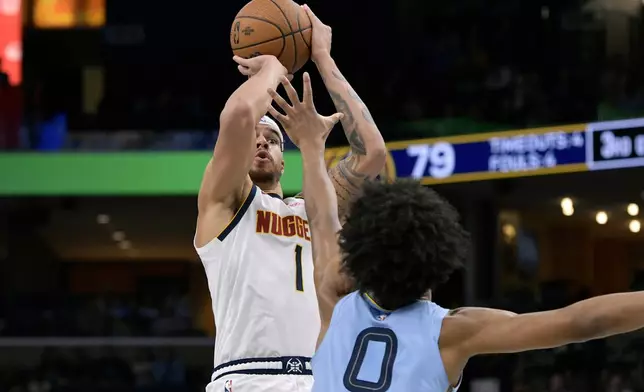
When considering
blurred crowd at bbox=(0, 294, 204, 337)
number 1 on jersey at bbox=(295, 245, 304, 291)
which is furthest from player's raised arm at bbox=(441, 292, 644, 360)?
blurred crowd at bbox=(0, 294, 204, 337)

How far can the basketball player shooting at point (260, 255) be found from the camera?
179 inches

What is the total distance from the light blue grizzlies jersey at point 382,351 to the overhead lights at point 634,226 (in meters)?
14.1

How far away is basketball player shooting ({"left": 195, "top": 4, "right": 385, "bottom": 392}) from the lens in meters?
4.54

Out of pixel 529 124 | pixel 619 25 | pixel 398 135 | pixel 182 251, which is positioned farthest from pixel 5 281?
pixel 619 25

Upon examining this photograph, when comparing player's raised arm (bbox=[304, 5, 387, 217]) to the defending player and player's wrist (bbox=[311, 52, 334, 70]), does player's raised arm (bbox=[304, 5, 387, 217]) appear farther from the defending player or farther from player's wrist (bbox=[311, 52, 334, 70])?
the defending player

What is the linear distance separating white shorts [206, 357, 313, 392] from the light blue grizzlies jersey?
4.92 feet

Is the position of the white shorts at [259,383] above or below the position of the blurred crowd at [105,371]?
above

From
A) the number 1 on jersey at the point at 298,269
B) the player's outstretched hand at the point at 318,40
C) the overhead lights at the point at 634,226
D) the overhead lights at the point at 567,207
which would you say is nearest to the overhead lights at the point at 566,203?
the overhead lights at the point at 567,207

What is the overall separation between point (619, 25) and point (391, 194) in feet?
40.6

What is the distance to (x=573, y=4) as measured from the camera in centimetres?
1497

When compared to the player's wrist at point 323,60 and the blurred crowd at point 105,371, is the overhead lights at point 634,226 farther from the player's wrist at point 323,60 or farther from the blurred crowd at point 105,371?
the player's wrist at point 323,60

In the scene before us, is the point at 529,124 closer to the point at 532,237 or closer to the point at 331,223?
the point at 532,237

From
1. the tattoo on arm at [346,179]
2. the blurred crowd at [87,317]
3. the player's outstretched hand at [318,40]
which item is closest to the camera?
the tattoo on arm at [346,179]

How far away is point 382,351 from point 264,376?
1.65 meters
